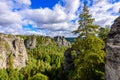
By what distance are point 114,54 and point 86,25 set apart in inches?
607

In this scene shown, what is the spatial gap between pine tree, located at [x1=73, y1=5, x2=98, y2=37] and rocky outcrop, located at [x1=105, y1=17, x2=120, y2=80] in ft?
37.8

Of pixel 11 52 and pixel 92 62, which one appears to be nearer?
pixel 92 62

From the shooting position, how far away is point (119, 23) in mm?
19828

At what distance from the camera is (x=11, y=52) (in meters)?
123

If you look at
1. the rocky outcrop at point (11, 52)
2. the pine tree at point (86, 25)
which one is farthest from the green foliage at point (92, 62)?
the rocky outcrop at point (11, 52)

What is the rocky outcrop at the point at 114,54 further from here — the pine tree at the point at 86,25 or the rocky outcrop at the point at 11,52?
the rocky outcrop at the point at 11,52

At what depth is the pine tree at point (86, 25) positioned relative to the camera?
32.5 metres

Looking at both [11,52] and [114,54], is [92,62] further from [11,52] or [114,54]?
[11,52]

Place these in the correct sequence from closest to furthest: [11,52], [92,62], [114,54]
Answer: [114,54] → [92,62] → [11,52]

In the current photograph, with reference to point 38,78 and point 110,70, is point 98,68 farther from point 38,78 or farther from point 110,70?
point 38,78

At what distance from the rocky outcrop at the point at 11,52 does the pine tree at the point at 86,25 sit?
3084 inches

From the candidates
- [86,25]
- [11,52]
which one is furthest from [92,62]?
[11,52]

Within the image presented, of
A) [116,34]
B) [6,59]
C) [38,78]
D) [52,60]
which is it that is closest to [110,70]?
[116,34]

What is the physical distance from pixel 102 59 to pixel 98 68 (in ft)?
4.18
